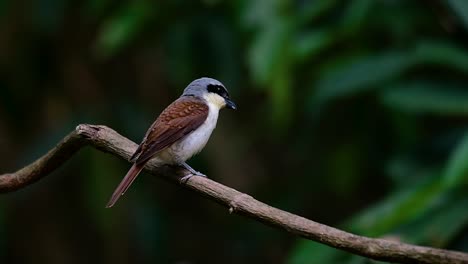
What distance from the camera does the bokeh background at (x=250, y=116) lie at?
373cm

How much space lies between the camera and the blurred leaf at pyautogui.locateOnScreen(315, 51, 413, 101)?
3.79m

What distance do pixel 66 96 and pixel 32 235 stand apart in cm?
105

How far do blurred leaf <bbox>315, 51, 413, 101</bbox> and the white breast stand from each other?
0.76 metres

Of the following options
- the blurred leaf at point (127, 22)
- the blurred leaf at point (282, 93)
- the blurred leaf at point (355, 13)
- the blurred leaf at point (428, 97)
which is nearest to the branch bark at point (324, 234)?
the blurred leaf at point (428, 97)

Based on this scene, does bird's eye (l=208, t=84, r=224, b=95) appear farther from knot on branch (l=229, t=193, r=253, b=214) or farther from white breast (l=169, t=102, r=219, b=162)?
knot on branch (l=229, t=193, r=253, b=214)

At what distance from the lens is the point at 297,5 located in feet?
13.4

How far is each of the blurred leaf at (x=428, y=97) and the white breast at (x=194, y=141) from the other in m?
0.85

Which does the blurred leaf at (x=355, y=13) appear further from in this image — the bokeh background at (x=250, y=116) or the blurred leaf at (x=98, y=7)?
the blurred leaf at (x=98, y=7)

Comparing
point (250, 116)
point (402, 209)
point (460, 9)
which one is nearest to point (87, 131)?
point (402, 209)

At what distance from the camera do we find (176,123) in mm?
3123

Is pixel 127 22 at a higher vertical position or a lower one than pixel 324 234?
higher

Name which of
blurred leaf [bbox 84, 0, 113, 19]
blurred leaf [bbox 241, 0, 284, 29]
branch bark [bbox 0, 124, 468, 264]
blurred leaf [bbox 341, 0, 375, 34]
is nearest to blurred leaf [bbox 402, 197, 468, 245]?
branch bark [bbox 0, 124, 468, 264]

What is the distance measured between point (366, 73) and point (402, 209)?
74 cm

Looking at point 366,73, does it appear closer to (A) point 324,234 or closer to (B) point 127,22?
(B) point 127,22
